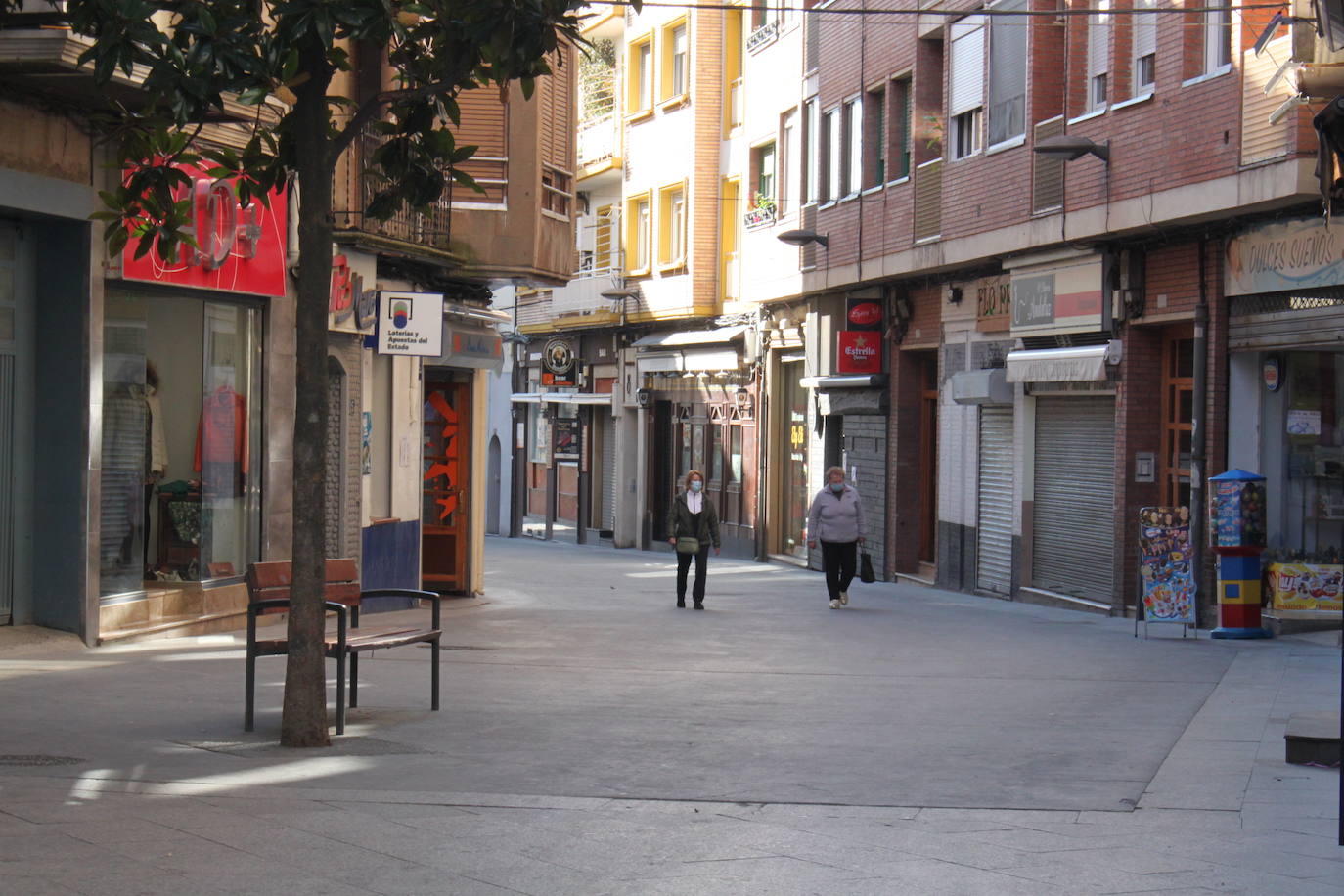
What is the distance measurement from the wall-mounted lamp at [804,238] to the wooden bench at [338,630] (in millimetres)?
18135

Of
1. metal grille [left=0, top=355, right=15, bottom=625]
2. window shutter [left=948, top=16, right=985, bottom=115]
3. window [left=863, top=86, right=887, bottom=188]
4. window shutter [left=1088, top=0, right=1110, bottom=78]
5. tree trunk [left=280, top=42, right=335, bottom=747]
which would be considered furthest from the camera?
window [left=863, top=86, right=887, bottom=188]

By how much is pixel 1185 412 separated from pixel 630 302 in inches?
807

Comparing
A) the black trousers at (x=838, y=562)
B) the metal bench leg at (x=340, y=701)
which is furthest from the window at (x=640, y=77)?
the metal bench leg at (x=340, y=701)

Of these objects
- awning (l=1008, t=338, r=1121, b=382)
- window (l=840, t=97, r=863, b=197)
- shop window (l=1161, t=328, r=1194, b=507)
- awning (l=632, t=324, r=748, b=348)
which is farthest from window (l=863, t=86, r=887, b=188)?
shop window (l=1161, t=328, r=1194, b=507)

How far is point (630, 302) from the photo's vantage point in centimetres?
3878

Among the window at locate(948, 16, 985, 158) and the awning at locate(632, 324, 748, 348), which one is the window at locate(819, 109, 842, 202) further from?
the window at locate(948, 16, 985, 158)

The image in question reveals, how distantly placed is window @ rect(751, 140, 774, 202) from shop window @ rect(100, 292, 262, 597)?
18.3m

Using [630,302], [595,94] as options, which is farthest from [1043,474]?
[595,94]

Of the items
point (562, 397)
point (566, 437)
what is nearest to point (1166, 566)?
A: point (562, 397)

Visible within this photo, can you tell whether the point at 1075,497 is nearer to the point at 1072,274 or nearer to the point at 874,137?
the point at 1072,274

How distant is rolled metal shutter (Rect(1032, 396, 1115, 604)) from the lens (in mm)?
20766

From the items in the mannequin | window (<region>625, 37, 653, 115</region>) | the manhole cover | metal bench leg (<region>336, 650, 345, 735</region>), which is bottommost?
the manhole cover

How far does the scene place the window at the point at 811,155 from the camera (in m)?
30.2

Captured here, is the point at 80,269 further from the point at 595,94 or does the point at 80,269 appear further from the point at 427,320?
the point at 595,94
